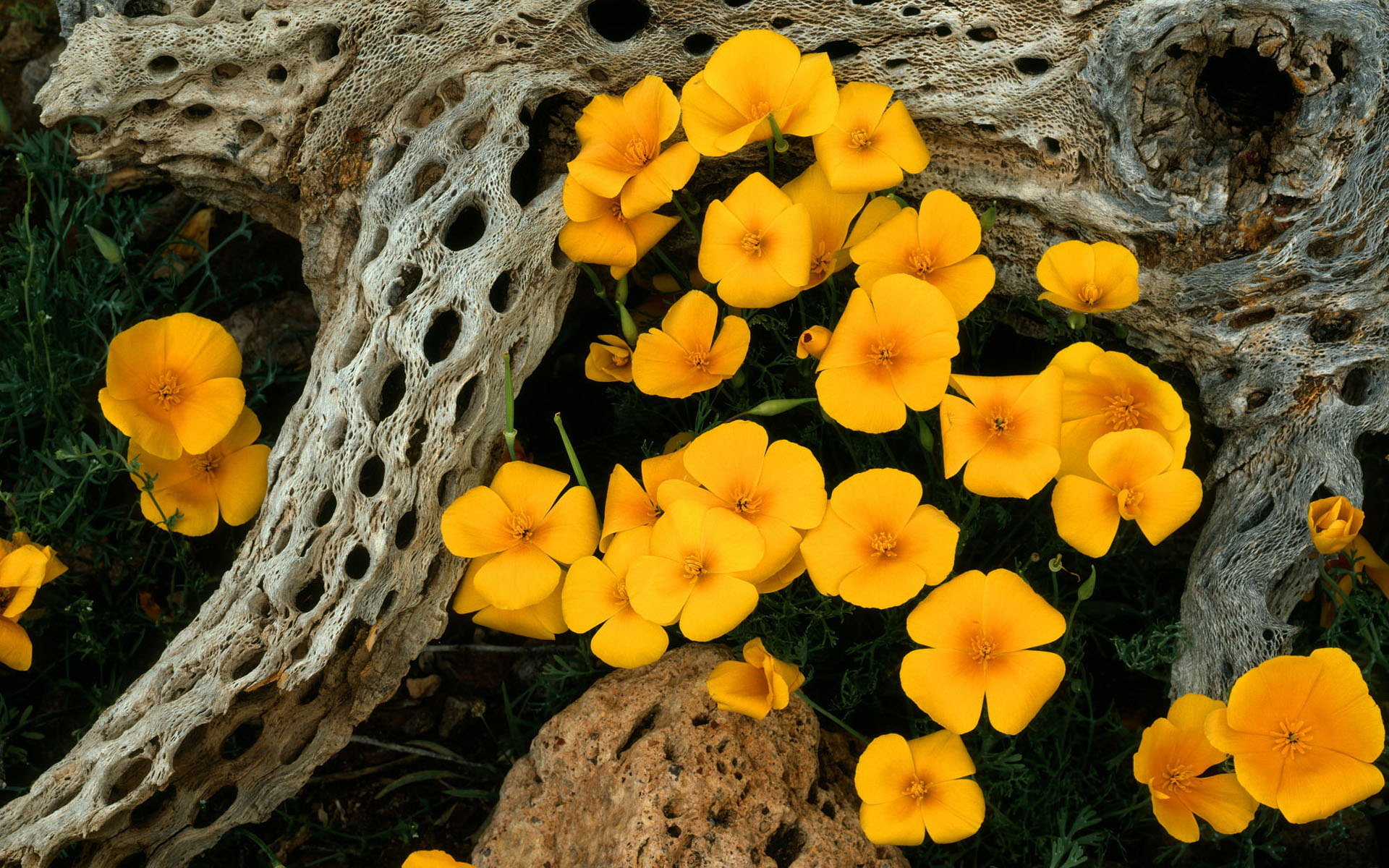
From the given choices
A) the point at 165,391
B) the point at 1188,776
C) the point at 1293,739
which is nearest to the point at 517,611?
the point at 165,391

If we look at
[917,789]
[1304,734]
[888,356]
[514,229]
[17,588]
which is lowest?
[17,588]

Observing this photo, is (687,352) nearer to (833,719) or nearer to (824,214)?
(824,214)

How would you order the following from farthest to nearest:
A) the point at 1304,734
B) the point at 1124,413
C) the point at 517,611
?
1. the point at 517,611
2. the point at 1124,413
3. the point at 1304,734

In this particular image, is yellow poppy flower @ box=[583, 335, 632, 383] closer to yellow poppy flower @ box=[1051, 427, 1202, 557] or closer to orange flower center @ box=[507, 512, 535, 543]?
orange flower center @ box=[507, 512, 535, 543]

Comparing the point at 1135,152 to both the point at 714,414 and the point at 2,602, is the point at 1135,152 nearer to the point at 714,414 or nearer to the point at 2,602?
the point at 714,414

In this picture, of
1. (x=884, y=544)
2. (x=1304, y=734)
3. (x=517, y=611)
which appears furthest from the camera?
(x=517, y=611)

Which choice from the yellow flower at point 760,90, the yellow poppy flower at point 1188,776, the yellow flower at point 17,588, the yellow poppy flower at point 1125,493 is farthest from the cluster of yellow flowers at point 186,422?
the yellow poppy flower at point 1188,776

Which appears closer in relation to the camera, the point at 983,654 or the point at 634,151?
the point at 983,654
